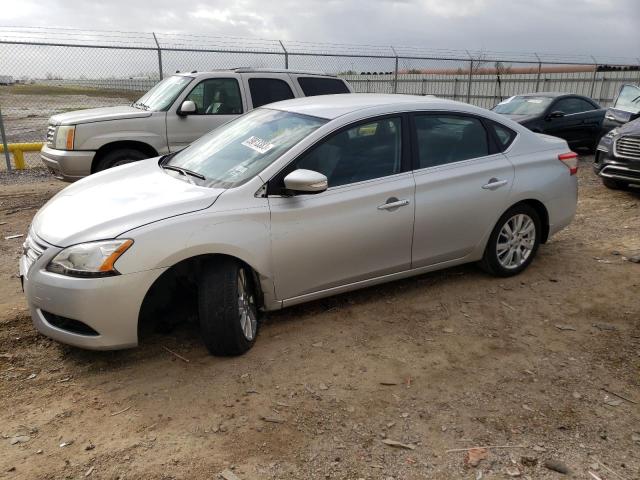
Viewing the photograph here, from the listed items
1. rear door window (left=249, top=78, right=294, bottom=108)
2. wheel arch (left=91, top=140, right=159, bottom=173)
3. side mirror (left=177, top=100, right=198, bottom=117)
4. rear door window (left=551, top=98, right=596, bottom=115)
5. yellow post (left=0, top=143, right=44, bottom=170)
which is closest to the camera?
wheel arch (left=91, top=140, right=159, bottom=173)

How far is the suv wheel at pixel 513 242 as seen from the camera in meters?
4.85

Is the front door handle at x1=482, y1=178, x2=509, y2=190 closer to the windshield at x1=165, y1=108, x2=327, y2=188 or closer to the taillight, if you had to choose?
the taillight

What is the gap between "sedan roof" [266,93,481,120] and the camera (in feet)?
13.9

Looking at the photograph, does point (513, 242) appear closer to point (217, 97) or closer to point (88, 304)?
point (88, 304)

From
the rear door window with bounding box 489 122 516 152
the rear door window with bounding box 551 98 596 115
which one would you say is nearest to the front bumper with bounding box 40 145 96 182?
the rear door window with bounding box 489 122 516 152

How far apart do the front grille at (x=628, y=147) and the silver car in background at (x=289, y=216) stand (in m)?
3.61

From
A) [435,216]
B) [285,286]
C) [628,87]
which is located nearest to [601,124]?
[628,87]

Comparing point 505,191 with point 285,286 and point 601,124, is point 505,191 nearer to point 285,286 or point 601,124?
point 285,286

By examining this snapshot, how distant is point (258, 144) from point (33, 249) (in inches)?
67.2

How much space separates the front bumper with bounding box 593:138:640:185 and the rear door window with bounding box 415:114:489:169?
177 inches

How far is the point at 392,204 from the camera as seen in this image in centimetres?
410

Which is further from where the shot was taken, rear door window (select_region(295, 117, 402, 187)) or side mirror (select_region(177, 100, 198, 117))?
side mirror (select_region(177, 100, 198, 117))

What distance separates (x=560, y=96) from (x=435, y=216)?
30.5 feet

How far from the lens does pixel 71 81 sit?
11781 millimetres
